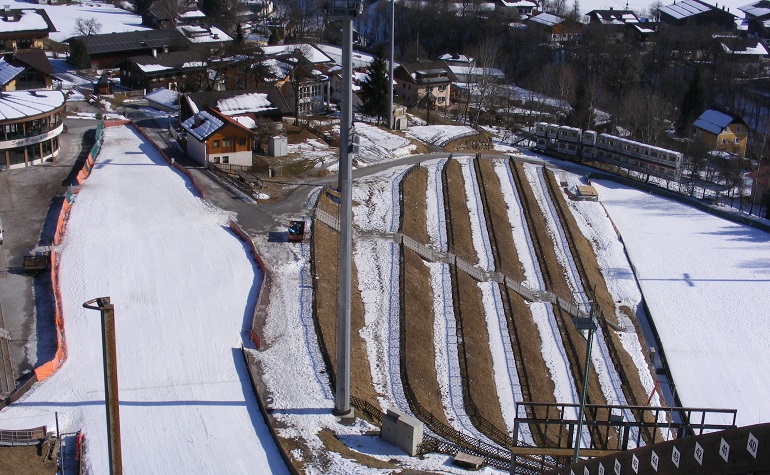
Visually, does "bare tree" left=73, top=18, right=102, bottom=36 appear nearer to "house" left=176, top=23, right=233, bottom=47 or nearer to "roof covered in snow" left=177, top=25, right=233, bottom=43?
"house" left=176, top=23, right=233, bottom=47

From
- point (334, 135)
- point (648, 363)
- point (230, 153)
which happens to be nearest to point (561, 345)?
point (648, 363)

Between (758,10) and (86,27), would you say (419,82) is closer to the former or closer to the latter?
(86,27)

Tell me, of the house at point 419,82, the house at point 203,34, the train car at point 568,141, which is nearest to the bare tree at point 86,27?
the house at point 203,34

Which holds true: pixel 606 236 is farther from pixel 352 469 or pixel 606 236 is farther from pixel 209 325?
pixel 352 469

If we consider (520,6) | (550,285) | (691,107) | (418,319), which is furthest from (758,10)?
(418,319)

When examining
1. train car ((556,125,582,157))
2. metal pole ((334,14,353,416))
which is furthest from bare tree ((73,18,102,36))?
metal pole ((334,14,353,416))
